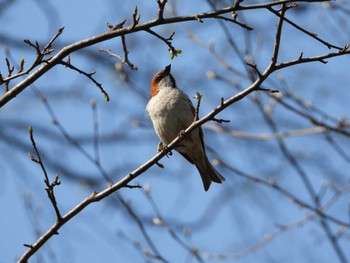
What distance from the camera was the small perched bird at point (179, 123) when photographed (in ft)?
17.5

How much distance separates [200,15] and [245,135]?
300 centimetres

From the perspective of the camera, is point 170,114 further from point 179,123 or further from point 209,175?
point 209,175

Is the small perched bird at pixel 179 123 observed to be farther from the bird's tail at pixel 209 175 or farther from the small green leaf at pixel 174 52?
the small green leaf at pixel 174 52

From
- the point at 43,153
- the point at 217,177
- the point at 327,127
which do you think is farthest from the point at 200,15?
the point at 43,153

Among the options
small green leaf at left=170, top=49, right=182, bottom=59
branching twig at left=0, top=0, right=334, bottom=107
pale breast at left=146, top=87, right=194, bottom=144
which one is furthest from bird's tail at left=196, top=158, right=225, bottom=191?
branching twig at left=0, top=0, right=334, bottom=107

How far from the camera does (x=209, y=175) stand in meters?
5.63

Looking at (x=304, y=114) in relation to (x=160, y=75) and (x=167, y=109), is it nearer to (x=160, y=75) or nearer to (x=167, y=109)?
(x=167, y=109)

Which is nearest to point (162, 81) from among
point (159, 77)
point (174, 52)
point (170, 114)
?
point (159, 77)

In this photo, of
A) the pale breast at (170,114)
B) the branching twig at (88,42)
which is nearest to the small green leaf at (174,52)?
the branching twig at (88,42)

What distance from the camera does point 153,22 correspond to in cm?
282

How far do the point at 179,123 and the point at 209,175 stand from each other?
0.67 metres

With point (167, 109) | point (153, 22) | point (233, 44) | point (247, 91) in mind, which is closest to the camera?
point (153, 22)

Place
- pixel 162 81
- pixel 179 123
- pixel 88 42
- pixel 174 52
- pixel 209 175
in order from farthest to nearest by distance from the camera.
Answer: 1. pixel 162 81
2. pixel 209 175
3. pixel 179 123
4. pixel 174 52
5. pixel 88 42

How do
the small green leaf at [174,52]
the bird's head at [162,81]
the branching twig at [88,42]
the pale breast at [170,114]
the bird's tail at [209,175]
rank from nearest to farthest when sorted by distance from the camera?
the branching twig at [88,42]
the small green leaf at [174,52]
the pale breast at [170,114]
the bird's tail at [209,175]
the bird's head at [162,81]
